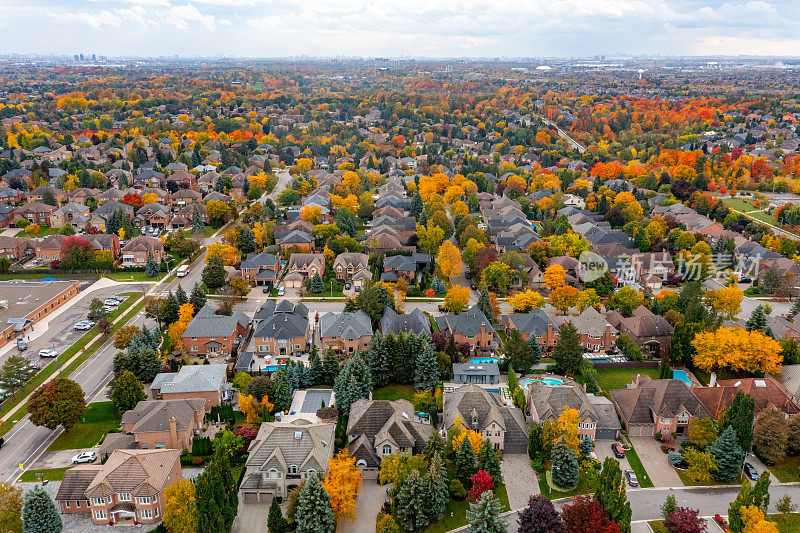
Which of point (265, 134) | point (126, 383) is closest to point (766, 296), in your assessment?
point (126, 383)

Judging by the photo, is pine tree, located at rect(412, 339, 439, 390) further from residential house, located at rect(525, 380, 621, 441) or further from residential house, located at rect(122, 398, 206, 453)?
residential house, located at rect(122, 398, 206, 453)

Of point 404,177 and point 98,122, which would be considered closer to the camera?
point 404,177

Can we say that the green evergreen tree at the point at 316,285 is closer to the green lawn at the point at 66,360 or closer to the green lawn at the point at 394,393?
the green lawn at the point at 66,360

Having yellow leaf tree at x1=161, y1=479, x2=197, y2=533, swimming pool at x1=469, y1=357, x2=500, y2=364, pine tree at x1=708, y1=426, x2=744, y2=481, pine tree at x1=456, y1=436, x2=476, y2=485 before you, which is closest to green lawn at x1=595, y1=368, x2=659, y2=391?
swimming pool at x1=469, y1=357, x2=500, y2=364

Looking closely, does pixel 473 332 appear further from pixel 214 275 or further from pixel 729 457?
pixel 214 275

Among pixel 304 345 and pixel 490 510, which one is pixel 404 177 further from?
pixel 490 510

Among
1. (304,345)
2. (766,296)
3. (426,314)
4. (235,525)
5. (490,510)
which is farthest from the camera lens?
(766,296)

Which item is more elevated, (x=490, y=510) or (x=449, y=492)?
(x=490, y=510)

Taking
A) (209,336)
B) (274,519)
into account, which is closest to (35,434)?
(209,336)
